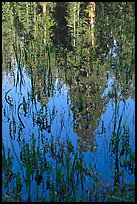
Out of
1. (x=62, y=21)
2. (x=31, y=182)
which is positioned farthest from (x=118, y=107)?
(x=62, y=21)

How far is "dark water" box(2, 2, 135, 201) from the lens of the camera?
4.61 metres

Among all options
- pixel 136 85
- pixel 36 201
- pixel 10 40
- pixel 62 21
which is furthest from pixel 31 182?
pixel 62 21

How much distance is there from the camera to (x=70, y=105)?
673cm

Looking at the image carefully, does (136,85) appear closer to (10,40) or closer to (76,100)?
(76,100)

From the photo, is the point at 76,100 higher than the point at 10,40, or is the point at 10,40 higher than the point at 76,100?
the point at 10,40

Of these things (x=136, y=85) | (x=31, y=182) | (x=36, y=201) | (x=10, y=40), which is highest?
(x=10, y=40)

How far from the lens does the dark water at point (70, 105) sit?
15.1 feet

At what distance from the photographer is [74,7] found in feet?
50.0

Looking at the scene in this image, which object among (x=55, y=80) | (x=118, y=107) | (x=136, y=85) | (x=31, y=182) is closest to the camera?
(x=31, y=182)

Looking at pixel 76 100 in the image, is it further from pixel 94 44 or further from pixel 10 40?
pixel 10 40

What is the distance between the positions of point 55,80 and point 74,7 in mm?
8216

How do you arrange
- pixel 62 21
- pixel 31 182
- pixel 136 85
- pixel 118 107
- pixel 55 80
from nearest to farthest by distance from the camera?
pixel 31 182, pixel 118 107, pixel 136 85, pixel 55 80, pixel 62 21

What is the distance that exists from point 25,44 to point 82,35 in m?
2.23

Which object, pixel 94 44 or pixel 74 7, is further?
pixel 74 7
